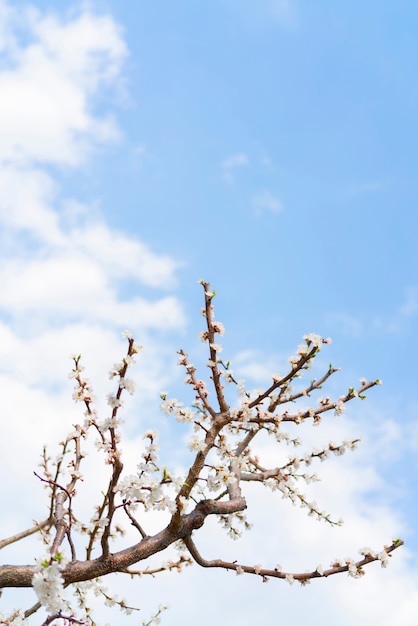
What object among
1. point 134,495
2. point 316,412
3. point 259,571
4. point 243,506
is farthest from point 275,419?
point 134,495

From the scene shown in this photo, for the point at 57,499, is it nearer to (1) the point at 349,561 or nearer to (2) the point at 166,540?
(2) the point at 166,540

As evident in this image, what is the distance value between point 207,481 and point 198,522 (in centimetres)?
50

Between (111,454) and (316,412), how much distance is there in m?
3.21

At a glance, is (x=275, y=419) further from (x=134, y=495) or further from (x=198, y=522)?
(x=134, y=495)

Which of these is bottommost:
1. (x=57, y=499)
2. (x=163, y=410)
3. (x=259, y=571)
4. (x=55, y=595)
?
(x=55, y=595)

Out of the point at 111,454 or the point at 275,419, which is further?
the point at 275,419

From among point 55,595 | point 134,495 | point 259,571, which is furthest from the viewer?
point 259,571

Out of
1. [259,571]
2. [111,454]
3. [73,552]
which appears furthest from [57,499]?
[259,571]

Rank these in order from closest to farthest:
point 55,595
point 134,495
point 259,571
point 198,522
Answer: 1. point 55,595
2. point 134,495
3. point 198,522
4. point 259,571

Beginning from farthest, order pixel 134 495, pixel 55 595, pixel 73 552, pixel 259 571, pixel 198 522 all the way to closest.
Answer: pixel 259 571 → pixel 198 522 → pixel 73 552 → pixel 134 495 → pixel 55 595

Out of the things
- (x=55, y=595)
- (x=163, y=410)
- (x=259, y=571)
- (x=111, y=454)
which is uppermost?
(x=163, y=410)

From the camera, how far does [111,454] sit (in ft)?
20.3

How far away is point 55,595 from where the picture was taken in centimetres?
513

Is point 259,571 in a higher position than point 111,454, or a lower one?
lower
